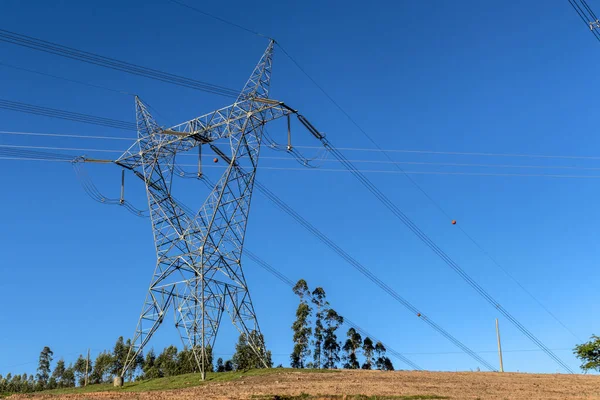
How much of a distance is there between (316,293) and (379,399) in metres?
63.2

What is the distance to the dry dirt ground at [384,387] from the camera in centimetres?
3178

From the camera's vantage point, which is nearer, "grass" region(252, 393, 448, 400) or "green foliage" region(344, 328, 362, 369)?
"grass" region(252, 393, 448, 400)

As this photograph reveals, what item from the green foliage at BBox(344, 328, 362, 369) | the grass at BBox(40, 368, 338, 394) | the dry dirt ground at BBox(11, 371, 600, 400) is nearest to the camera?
the dry dirt ground at BBox(11, 371, 600, 400)

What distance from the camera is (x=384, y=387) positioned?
3506cm

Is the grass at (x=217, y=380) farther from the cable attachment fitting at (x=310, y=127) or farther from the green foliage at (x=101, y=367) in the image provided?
the green foliage at (x=101, y=367)

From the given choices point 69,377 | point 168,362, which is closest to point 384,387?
point 168,362

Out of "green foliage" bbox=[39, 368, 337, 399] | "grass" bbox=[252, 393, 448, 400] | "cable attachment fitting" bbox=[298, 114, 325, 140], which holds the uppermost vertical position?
"cable attachment fitting" bbox=[298, 114, 325, 140]

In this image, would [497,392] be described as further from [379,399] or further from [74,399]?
[74,399]

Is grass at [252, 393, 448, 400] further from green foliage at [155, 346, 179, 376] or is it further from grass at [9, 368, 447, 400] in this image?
green foliage at [155, 346, 179, 376]

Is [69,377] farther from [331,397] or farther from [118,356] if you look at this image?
[331,397]

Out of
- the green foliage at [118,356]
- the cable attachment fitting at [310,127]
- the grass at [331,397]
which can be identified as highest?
the cable attachment fitting at [310,127]

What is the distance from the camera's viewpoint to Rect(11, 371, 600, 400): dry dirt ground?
→ 31.8 meters

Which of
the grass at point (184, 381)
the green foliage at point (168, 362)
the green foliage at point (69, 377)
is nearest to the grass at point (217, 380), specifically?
the grass at point (184, 381)

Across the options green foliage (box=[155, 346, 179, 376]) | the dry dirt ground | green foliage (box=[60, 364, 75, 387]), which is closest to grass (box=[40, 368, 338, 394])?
the dry dirt ground
